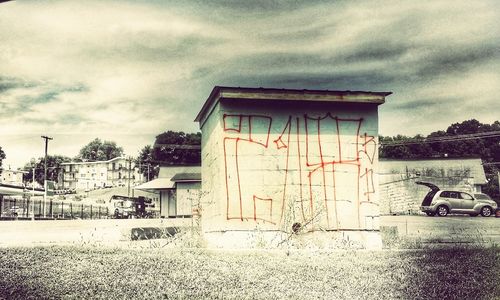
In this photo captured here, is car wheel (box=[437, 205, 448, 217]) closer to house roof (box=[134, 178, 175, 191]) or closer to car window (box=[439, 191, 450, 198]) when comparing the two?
car window (box=[439, 191, 450, 198])

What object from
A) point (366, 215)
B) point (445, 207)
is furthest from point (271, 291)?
point (445, 207)

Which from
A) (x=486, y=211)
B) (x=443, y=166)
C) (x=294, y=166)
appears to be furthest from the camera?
(x=443, y=166)

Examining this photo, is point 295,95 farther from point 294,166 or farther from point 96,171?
point 96,171

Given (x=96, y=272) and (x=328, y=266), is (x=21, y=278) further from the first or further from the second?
(x=328, y=266)

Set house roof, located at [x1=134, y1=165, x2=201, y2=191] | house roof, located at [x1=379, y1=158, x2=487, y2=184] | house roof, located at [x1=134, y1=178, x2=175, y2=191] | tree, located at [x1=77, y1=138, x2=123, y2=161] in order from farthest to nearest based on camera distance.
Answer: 1. house roof, located at [x1=379, y1=158, x2=487, y2=184]
2. house roof, located at [x1=134, y1=178, x2=175, y2=191]
3. house roof, located at [x1=134, y1=165, x2=201, y2=191]
4. tree, located at [x1=77, y1=138, x2=123, y2=161]

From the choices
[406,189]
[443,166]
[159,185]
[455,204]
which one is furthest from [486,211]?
[159,185]

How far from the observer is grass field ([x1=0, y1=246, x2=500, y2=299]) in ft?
13.6

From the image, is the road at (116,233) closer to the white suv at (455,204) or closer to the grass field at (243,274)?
the grass field at (243,274)

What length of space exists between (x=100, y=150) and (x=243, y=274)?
17.8 ft

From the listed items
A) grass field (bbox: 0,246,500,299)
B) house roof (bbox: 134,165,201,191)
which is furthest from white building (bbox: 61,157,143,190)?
grass field (bbox: 0,246,500,299)

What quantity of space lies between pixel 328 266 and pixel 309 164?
353 cm

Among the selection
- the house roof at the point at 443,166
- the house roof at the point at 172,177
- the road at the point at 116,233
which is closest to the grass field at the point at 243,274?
the road at the point at 116,233

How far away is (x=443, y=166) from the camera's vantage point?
131 feet

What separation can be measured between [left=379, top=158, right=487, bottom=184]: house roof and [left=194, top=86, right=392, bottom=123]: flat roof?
104 feet
